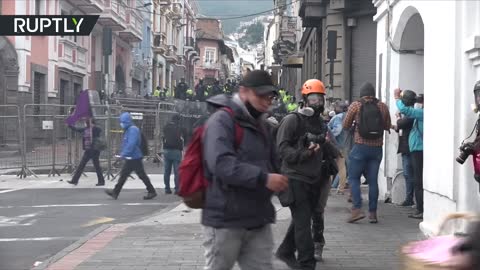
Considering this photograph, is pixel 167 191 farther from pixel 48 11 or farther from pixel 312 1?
pixel 48 11

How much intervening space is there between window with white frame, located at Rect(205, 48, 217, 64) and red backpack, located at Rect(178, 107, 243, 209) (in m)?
90.4

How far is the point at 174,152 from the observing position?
14.0 metres

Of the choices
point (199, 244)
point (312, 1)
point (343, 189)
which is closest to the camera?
point (199, 244)

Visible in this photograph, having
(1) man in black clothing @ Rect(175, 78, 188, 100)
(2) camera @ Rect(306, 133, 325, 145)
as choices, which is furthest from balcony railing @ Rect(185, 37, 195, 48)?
(2) camera @ Rect(306, 133, 325, 145)

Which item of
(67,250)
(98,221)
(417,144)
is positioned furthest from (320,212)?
(98,221)

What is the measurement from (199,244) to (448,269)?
213 inches

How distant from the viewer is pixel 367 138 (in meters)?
8.97

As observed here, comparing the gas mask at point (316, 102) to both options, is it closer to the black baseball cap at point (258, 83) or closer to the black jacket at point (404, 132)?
the black baseball cap at point (258, 83)

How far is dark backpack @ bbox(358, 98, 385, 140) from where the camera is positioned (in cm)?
897

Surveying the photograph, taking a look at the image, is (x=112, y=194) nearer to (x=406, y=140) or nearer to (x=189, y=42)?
(x=406, y=140)

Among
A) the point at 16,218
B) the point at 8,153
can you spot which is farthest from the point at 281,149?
the point at 8,153

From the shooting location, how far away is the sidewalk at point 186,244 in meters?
7.16

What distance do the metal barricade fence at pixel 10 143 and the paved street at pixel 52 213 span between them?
170 centimetres

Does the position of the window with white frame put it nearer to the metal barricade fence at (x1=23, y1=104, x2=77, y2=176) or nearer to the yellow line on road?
the metal barricade fence at (x1=23, y1=104, x2=77, y2=176)
